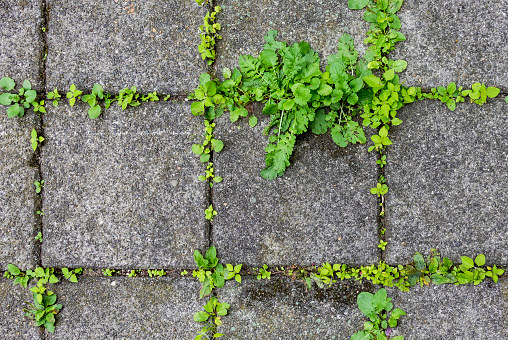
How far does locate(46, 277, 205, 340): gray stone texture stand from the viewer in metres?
2.12

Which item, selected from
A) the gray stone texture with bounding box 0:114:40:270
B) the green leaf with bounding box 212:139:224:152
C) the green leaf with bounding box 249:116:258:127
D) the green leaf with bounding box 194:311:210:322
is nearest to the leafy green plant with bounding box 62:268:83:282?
the gray stone texture with bounding box 0:114:40:270

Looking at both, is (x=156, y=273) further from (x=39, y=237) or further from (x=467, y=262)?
(x=467, y=262)

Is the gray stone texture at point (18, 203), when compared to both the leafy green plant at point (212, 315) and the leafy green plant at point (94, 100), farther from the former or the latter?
the leafy green plant at point (212, 315)

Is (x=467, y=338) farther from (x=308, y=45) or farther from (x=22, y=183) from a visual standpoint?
(x=22, y=183)

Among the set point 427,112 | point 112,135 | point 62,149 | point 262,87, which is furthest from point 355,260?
point 62,149

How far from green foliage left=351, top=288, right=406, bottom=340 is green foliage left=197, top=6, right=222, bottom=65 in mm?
1654

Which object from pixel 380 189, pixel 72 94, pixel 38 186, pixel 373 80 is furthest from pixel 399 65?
pixel 38 186

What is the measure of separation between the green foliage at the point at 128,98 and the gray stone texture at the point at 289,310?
123cm

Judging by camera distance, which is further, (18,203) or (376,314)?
(18,203)

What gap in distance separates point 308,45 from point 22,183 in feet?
6.22

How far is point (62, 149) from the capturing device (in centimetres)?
215

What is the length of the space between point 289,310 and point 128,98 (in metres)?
1.57

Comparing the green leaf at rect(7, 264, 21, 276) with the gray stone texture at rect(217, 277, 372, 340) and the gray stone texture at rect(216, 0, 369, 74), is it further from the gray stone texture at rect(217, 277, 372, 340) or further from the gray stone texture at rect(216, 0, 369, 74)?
the gray stone texture at rect(216, 0, 369, 74)

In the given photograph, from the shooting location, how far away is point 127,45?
2.15m
